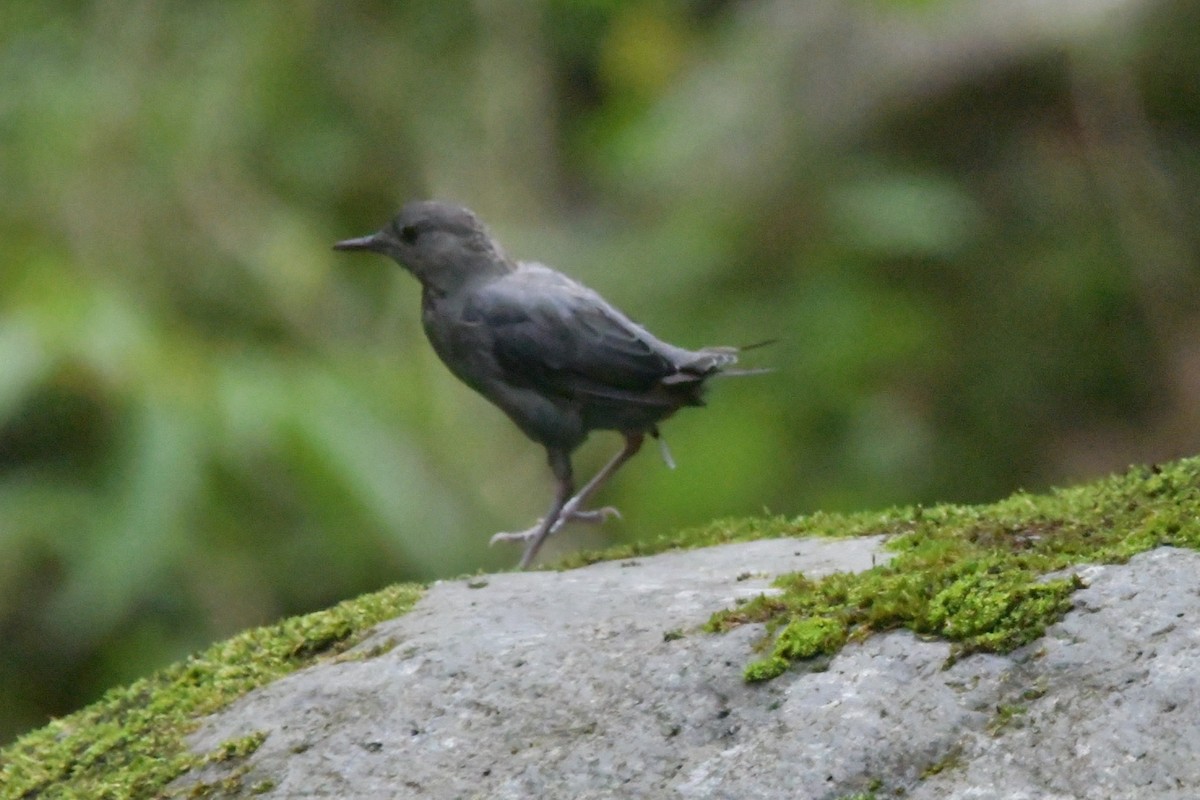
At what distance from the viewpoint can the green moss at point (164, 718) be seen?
3068mm

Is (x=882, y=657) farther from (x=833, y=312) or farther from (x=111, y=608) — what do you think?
(x=833, y=312)

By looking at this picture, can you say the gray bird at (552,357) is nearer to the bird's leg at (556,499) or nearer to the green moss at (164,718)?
the bird's leg at (556,499)

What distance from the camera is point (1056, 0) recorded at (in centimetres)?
852

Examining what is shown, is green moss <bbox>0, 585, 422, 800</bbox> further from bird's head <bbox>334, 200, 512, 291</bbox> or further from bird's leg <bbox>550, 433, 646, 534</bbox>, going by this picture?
bird's head <bbox>334, 200, 512, 291</bbox>

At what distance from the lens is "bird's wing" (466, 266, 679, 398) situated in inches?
182

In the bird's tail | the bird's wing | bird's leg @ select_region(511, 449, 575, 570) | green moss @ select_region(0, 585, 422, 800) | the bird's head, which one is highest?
the bird's head

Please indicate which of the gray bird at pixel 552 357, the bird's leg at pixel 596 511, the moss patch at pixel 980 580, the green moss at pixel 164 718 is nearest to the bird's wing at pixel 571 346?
the gray bird at pixel 552 357

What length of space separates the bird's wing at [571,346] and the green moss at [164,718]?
3.36ft

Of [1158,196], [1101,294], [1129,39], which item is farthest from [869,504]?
[1129,39]

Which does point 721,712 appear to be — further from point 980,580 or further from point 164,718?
point 164,718

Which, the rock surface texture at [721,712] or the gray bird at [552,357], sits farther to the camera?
the gray bird at [552,357]

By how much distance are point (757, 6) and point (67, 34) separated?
4079 millimetres

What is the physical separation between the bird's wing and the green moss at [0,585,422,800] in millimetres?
1024

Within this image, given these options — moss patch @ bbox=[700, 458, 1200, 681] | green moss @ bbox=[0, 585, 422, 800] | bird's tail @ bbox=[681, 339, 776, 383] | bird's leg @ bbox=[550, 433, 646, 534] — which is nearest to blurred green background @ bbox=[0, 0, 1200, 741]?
bird's leg @ bbox=[550, 433, 646, 534]
